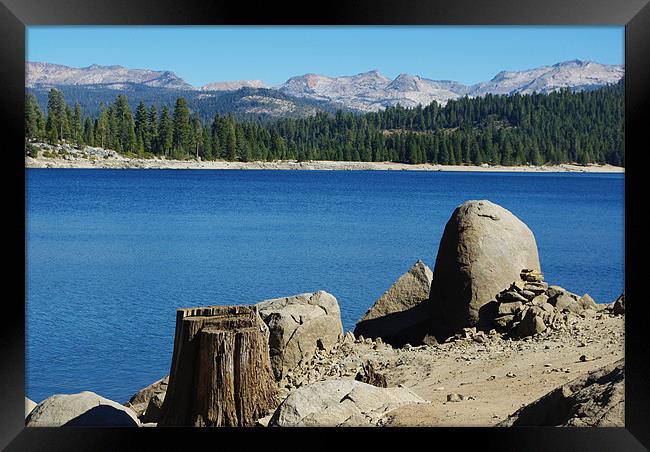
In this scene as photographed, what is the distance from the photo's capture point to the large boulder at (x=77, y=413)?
7.12m

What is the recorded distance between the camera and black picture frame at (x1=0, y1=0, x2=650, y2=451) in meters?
5.96

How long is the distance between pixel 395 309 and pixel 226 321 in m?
5.46

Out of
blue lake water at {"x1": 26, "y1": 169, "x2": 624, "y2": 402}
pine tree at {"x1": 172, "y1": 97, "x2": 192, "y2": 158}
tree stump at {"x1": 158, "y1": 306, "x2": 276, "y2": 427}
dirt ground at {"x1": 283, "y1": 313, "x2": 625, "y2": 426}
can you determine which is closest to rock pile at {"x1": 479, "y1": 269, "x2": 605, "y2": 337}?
dirt ground at {"x1": 283, "y1": 313, "x2": 625, "y2": 426}

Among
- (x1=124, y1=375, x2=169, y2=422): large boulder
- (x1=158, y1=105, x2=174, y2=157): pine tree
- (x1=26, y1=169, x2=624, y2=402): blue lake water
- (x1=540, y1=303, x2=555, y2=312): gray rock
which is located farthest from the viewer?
(x1=158, y1=105, x2=174, y2=157): pine tree

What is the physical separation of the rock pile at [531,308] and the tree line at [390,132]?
218 feet

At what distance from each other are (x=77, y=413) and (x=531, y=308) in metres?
5.54

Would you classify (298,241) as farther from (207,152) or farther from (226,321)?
(207,152)

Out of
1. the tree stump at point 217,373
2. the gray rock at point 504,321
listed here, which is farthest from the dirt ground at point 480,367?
the tree stump at point 217,373

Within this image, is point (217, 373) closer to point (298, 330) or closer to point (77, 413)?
point (77, 413)

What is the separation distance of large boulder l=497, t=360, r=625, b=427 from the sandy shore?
75210mm

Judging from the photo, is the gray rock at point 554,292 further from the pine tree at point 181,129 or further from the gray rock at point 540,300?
the pine tree at point 181,129

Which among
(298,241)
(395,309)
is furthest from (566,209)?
(395,309)

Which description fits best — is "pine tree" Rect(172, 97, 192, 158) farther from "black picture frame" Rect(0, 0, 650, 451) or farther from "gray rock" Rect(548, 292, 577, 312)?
"black picture frame" Rect(0, 0, 650, 451)

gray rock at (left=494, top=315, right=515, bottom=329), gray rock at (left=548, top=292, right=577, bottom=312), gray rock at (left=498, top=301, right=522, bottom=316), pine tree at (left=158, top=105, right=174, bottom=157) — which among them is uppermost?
pine tree at (left=158, top=105, right=174, bottom=157)
